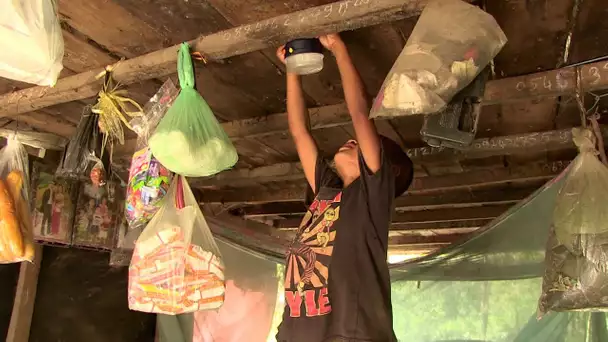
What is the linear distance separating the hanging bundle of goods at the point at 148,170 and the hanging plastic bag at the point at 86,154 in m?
0.17

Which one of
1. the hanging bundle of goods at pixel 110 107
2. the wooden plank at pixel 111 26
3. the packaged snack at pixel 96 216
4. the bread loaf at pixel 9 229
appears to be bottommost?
the bread loaf at pixel 9 229

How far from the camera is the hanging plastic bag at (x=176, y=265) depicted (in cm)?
126

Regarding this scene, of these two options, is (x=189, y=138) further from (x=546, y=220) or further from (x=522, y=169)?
(x=522, y=169)

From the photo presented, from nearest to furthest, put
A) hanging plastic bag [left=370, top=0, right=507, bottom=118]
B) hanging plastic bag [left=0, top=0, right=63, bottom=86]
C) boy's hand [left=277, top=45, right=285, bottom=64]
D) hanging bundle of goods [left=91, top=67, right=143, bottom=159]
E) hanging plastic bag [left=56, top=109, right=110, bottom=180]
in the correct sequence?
hanging plastic bag [left=0, top=0, right=63, bottom=86] < hanging plastic bag [left=370, top=0, right=507, bottom=118] < boy's hand [left=277, top=45, right=285, bottom=64] < hanging bundle of goods [left=91, top=67, right=143, bottom=159] < hanging plastic bag [left=56, top=109, right=110, bottom=180]

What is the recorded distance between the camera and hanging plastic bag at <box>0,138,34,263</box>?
1.44 m

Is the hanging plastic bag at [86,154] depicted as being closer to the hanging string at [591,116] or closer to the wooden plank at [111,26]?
the wooden plank at [111,26]

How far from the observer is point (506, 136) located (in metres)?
1.78

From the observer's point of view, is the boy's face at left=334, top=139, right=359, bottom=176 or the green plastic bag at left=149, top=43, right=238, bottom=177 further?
the boy's face at left=334, top=139, right=359, bottom=176

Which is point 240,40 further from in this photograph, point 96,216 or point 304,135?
point 96,216

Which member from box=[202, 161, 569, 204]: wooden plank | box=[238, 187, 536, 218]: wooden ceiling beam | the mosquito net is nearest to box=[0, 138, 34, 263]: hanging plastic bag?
the mosquito net

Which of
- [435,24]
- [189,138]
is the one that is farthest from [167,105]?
[435,24]

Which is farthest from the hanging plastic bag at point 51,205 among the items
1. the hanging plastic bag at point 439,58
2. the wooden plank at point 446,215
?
Answer: the wooden plank at point 446,215

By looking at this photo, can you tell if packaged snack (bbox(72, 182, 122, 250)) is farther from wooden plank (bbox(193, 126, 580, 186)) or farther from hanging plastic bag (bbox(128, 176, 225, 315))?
hanging plastic bag (bbox(128, 176, 225, 315))

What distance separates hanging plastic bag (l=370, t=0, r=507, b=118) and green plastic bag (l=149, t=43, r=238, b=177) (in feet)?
1.33
